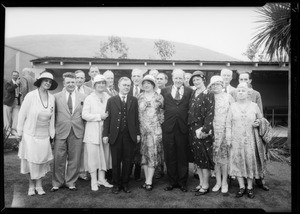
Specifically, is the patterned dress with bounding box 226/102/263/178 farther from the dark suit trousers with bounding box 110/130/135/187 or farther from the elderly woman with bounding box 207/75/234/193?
the dark suit trousers with bounding box 110/130/135/187

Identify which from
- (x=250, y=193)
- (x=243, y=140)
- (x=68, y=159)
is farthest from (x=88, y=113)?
(x=250, y=193)

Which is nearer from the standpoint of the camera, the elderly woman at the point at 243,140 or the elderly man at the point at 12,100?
the elderly woman at the point at 243,140

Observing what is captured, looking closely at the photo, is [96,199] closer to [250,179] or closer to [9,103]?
[250,179]

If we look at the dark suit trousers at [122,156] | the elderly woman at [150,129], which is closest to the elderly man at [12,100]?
the dark suit trousers at [122,156]

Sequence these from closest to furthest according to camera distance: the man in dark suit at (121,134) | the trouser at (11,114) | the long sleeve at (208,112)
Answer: the long sleeve at (208,112) → the man in dark suit at (121,134) → the trouser at (11,114)

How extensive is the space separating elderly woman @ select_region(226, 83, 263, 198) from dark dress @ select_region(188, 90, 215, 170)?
0.34 metres

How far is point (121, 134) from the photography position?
4066 mm

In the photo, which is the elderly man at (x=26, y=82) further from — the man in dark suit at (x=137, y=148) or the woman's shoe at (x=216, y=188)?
the woman's shoe at (x=216, y=188)

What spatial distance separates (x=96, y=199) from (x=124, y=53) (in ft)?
31.0

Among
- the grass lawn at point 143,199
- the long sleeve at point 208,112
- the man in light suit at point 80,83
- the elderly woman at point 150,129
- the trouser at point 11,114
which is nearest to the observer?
the grass lawn at point 143,199

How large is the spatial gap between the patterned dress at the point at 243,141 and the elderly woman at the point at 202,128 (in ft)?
1.18

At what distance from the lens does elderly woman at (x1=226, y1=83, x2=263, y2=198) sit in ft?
12.9

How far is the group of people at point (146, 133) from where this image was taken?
3.95 metres

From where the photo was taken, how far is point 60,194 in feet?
13.0
